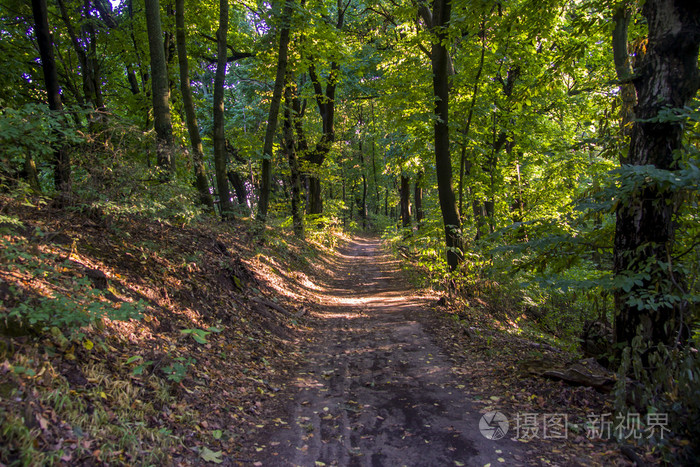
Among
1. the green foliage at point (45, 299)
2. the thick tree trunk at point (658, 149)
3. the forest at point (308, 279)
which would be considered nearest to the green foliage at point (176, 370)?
the forest at point (308, 279)

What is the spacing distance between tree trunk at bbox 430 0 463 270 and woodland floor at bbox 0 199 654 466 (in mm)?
2173

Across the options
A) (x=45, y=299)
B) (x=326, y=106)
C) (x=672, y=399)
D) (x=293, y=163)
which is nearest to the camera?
(x=672, y=399)

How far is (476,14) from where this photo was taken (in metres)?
5.98

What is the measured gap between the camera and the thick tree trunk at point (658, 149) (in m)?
3.89

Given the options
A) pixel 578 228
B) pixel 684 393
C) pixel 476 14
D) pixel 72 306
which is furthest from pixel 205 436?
pixel 476 14

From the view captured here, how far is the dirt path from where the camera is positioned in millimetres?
3457

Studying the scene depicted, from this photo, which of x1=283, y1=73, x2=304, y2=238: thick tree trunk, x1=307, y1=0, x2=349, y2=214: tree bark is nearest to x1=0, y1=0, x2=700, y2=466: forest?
x1=307, y1=0, x2=349, y2=214: tree bark

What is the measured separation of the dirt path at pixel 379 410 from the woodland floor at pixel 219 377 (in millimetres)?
23

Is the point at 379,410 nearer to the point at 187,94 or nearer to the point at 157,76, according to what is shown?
the point at 157,76

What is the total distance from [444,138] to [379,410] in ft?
22.8

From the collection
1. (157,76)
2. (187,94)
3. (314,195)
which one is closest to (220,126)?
(187,94)

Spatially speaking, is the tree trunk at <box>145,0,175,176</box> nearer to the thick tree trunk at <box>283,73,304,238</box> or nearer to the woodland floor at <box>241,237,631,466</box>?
the woodland floor at <box>241,237,631,466</box>

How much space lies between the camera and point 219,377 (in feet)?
15.3

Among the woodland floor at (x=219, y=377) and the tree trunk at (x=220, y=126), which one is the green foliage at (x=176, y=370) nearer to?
the woodland floor at (x=219, y=377)
